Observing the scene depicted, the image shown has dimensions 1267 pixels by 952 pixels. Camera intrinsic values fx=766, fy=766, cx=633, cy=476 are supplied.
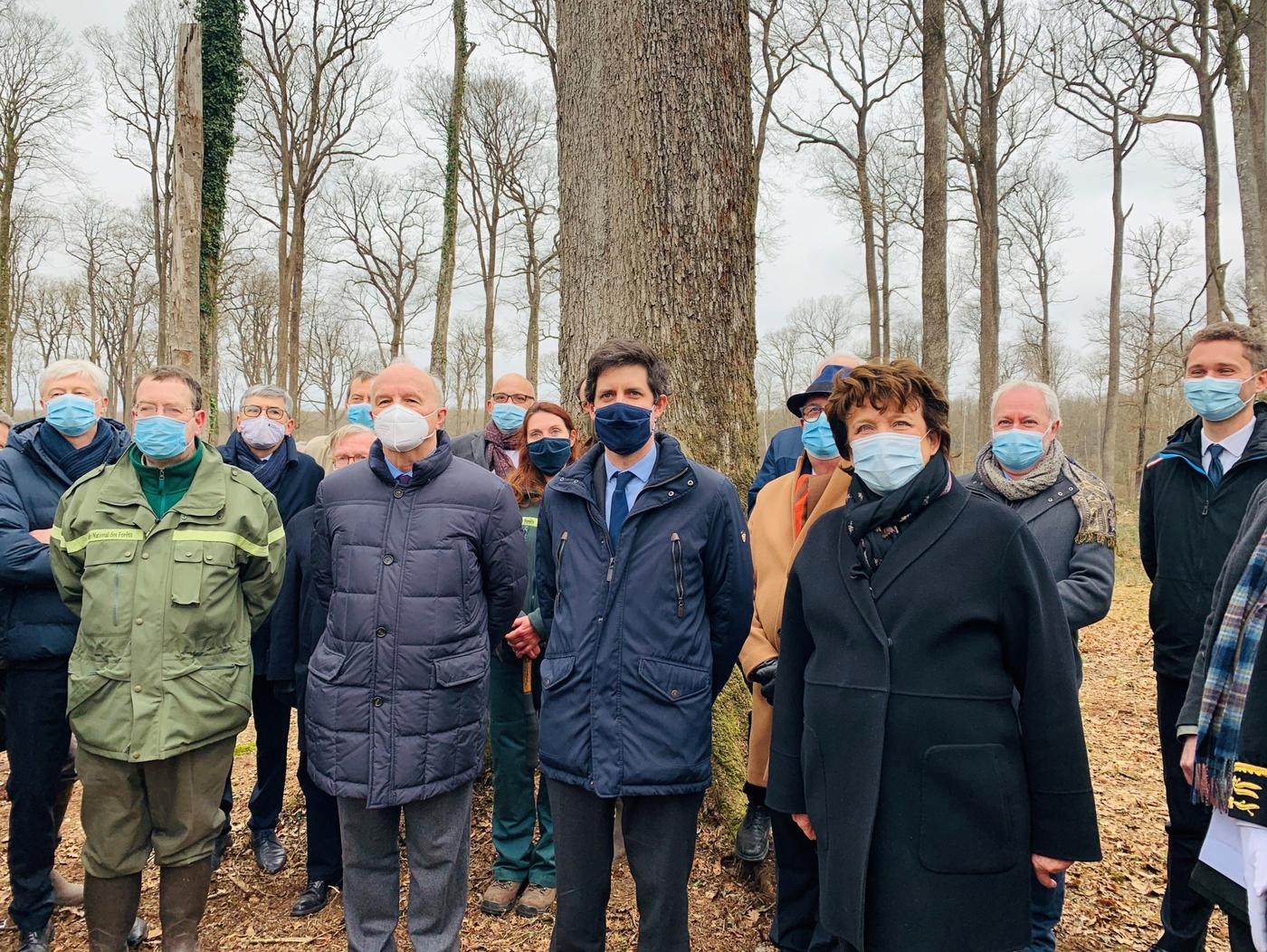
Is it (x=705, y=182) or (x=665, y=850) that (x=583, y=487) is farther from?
(x=705, y=182)

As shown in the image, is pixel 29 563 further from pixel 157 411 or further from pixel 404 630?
pixel 404 630

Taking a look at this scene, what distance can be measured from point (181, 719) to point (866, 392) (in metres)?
2.66

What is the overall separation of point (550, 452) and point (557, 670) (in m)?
1.35

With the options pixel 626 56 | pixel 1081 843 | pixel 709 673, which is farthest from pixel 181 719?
pixel 626 56

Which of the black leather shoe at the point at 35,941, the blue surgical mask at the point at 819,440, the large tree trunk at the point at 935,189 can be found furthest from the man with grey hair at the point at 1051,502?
the large tree trunk at the point at 935,189

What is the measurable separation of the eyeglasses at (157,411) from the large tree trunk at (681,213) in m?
1.80

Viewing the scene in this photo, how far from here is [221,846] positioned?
4027 millimetres

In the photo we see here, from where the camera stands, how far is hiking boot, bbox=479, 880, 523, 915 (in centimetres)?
337

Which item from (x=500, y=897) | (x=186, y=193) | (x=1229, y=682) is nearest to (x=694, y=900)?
(x=500, y=897)

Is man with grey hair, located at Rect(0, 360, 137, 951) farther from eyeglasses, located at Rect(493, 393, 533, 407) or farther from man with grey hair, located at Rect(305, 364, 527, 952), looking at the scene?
eyeglasses, located at Rect(493, 393, 533, 407)

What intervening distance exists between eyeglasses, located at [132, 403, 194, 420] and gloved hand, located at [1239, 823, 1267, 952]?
11.7ft

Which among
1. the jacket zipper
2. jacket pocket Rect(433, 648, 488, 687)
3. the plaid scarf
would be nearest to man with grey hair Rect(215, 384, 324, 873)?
jacket pocket Rect(433, 648, 488, 687)

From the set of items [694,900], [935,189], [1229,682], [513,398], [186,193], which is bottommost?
[694,900]

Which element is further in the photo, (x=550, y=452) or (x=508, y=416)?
(x=508, y=416)
